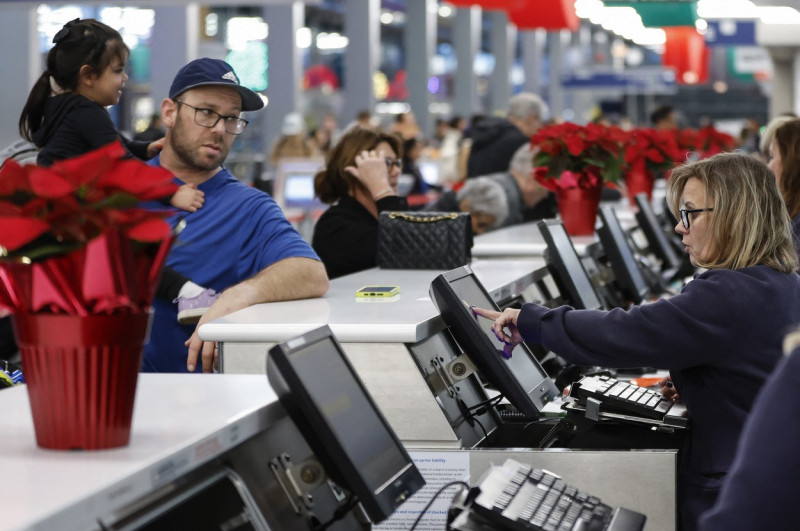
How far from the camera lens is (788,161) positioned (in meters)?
4.86

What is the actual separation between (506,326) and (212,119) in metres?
1.18

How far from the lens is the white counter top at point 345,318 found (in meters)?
2.83

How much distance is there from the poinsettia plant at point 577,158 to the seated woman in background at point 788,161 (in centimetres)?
123

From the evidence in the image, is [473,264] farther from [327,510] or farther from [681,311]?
[327,510]

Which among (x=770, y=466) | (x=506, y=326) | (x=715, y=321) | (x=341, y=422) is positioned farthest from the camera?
(x=506, y=326)

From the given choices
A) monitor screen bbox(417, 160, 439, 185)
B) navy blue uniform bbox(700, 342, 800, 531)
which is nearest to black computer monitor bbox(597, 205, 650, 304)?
navy blue uniform bbox(700, 342, 800, 531)

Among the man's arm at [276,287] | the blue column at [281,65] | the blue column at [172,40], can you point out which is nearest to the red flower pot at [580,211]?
the man's arm at [276,287]

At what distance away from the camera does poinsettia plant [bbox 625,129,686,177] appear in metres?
7.04

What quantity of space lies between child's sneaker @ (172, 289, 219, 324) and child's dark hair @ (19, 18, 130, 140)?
1127 millimetres

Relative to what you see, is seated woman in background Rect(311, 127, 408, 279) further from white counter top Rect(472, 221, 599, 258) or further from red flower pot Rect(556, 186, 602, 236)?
red flower pot Rect(556, 186, 602, 236)

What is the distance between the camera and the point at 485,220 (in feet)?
20.6

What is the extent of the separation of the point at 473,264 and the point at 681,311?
181cm

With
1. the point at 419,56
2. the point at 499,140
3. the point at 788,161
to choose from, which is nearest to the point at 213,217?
the point at 788,161

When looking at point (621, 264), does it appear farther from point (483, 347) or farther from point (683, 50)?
point (683, 50)
